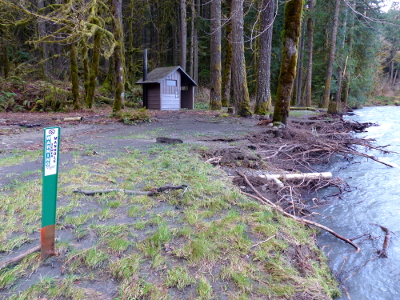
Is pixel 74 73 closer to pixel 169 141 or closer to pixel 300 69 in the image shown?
pixel 169 141

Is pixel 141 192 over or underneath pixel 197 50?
underneath

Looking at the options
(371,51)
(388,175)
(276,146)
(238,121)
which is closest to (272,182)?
(276,146)

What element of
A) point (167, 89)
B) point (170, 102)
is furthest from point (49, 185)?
point (170, 102)

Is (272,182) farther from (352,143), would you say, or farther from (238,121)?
(238,121)

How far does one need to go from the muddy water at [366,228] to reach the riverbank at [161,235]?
301 millimetres

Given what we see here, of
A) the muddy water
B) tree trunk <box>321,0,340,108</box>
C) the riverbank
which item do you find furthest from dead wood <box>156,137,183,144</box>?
tree trunk <box>321,0,340,108</box>

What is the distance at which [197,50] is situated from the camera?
27891mm

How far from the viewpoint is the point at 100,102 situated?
21000mm

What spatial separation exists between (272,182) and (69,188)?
335cm

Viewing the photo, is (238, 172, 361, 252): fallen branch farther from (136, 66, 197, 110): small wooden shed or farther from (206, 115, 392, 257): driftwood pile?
(136, 66, 197, 110): small wooden shed

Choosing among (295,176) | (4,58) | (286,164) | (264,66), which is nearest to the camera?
→ (295,176)

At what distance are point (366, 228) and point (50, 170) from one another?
13.8 feet

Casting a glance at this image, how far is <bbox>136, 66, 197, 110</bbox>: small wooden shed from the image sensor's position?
2078 centimetres

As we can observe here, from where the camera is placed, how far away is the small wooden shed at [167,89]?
68.2ft
